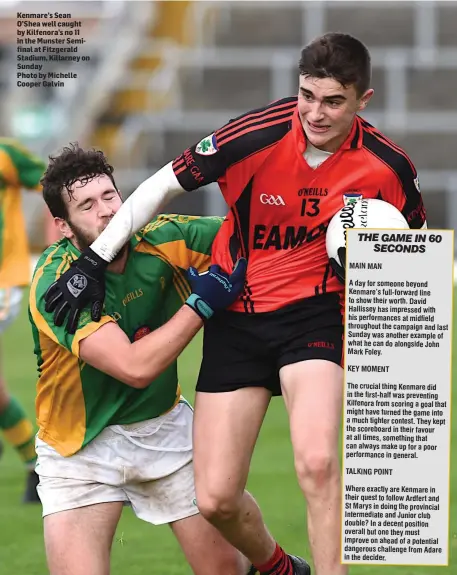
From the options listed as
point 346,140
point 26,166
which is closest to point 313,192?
point 346,140

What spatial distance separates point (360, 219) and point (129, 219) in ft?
2.57

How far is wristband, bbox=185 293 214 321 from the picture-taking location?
4535 millimetres

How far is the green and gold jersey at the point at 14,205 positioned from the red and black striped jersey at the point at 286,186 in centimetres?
285

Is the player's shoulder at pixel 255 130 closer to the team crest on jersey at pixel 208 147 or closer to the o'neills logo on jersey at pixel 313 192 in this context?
the team crest on jersey at pixel 208 147

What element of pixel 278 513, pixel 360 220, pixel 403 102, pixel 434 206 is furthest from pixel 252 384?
pixel 403 102

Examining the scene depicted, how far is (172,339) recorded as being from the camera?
14.8 ft

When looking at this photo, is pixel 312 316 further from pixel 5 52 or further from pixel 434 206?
pixel 5 52

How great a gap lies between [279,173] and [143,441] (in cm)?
108

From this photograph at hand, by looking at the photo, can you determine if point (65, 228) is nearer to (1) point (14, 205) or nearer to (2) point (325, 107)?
(2) point (325, 107)

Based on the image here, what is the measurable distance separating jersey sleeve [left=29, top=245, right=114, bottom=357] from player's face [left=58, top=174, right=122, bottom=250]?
112 millimetres

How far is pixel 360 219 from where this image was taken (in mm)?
4410

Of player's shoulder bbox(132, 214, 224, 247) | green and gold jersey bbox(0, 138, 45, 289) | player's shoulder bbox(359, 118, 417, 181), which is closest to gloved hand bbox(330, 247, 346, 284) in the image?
player's shoulder bbox(359, 118, 417, 181)

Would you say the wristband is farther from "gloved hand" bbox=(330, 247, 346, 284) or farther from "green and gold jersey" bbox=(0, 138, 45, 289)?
"green and gold jersey" bbox=(0, 138, 45, 289)

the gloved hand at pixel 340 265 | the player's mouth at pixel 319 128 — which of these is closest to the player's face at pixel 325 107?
the player's mouth at pixel 319 128
